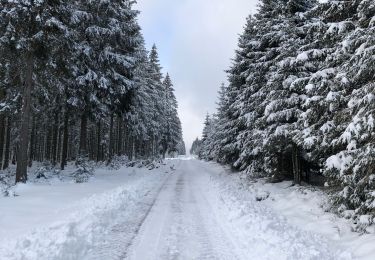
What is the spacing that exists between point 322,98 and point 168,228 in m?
6.01

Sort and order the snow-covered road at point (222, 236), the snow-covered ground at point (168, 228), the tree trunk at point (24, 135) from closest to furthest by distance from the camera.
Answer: the snow-covered ground at point (168, 228)
the snow-covered road at point (222, 236)
the tree trunk at point (24, 135)

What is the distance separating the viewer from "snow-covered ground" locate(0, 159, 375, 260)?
25.5 ft

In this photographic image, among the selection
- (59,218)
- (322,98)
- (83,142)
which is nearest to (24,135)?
(83,142)

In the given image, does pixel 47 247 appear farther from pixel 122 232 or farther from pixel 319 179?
pixel 319 179

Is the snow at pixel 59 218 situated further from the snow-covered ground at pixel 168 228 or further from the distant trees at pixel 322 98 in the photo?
the distant trees at pixel 322 98

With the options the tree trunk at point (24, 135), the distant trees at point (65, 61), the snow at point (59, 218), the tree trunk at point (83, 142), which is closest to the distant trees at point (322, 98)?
the snow at point (59, 218)

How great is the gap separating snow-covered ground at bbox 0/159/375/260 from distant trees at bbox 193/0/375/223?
1510 mm

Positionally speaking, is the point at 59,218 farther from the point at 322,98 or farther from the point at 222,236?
the point at 322,98

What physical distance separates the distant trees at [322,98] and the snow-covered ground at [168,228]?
1510 mm

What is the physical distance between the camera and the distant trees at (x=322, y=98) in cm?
A: 921

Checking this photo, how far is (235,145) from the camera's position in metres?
25.2

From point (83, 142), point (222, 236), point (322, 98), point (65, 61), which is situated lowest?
point (222, 236)

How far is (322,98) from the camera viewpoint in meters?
11.7

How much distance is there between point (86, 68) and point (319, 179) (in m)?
15.0
